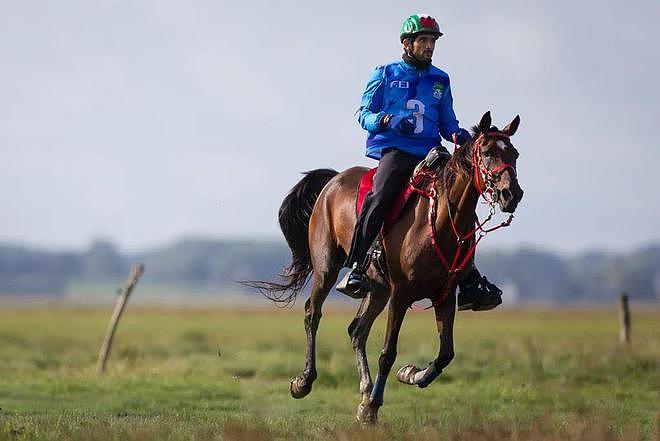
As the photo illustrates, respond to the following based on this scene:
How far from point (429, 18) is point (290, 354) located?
12.6 metres

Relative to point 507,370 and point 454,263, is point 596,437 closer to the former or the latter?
point 454,263

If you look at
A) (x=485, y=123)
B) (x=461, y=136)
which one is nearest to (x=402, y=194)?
(x=461, y=136)

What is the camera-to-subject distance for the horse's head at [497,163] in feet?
32.4

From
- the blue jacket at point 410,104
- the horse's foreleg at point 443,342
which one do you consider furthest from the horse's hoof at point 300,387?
the blue jacket at point 410,104

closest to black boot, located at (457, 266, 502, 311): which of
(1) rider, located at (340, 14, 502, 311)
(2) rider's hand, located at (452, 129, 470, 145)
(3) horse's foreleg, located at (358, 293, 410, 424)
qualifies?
(1) rider, located at (340, 14, 502, 311)

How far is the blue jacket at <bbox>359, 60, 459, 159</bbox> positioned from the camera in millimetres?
11625

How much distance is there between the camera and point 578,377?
1861 cm

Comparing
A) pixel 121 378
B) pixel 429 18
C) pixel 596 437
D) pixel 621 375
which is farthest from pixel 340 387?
pixel 596 437

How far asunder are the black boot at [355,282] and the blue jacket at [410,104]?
131 centimetres

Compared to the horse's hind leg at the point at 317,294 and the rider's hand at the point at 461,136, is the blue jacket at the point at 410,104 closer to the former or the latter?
the rider's hand at the point at 461,136

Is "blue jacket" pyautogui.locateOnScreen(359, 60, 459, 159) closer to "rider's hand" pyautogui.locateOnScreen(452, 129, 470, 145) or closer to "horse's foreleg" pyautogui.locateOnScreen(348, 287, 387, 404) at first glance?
"rider's hand" pyautogui.locateOnScreen(452, 129, 470, 145)

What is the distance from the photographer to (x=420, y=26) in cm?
1143

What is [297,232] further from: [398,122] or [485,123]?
[485,123]

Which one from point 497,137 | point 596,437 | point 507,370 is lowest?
point 596,437
